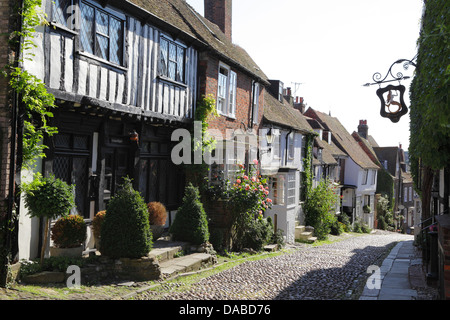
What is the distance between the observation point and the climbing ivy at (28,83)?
684 cm

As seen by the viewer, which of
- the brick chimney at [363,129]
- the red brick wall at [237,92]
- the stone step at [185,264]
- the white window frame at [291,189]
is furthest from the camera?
the brick chimney at [363,129]

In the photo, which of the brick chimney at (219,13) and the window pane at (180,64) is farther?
the brick chimney at (219,13)

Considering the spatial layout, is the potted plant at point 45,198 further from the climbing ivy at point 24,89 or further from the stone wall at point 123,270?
the stone wall at point 123,270

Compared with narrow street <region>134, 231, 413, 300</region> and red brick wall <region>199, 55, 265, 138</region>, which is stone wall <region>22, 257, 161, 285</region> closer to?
narrow street <region>134, 231, 413, 300</region>

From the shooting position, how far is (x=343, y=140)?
125 feet

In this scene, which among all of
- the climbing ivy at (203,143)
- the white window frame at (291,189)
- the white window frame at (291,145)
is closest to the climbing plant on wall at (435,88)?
the climbing ivy at (203,143)

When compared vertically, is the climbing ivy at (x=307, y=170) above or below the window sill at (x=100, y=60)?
below

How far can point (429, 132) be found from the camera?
20.2 ft

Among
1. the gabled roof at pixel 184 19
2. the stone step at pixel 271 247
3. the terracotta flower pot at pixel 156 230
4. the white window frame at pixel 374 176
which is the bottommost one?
the stone step at pixel 271 247

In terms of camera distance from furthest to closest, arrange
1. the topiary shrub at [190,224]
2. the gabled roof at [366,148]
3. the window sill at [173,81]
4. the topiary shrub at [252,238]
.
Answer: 1. the gabled roof at [366,148]
2. the topiary shrub at [252,238]
3. the window sill at [173,81]
4. the topiary shrub at [190,224]

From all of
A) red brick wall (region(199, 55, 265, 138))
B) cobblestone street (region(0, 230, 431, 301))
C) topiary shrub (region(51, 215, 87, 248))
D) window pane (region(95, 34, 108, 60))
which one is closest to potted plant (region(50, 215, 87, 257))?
topiary shrub (region(51, 215, 87, 248))

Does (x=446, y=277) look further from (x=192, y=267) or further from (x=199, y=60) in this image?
(x=199, y=60)

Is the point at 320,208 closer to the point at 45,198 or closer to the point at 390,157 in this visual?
the point at 45,198

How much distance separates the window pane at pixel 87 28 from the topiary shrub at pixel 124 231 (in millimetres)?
3504
